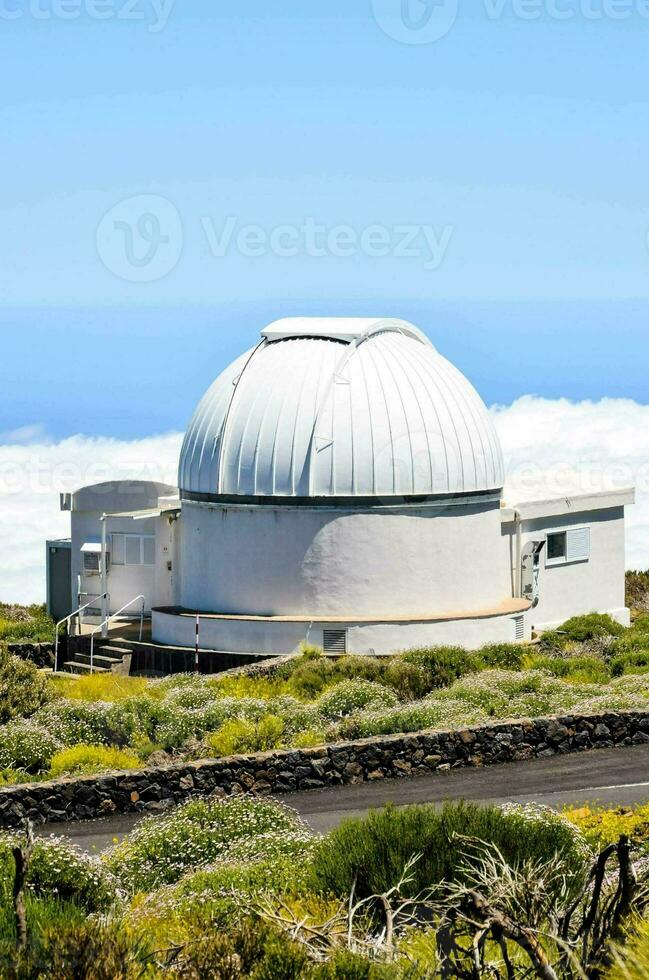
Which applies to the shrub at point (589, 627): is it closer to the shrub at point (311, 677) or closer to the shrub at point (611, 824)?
the shrub at point (311, 677)

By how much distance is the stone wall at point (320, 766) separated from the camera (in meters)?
13.5

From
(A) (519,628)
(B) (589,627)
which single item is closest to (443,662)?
(A) (519,628)

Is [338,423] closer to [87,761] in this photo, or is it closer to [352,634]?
[352,634]

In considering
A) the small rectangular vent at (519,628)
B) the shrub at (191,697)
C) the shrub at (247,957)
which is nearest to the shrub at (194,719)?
the shrub at (191,697)

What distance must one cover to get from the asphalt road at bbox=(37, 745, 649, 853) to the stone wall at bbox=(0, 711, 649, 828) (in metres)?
0.16

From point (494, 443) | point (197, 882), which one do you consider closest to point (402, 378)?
point (494, 443)

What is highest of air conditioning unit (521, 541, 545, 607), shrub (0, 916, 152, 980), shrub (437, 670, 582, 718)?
air conditioning unit (521, 541, 545, 607)

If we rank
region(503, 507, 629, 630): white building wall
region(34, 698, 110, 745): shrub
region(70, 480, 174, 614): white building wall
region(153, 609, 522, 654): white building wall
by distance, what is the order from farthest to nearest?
region(503, 507, 629, 630): white building wall → region(70, 480, 174, 614): white building wall → region(153, 609, 522, 654): white building wall → region(34, 698, 110, 745): shrub

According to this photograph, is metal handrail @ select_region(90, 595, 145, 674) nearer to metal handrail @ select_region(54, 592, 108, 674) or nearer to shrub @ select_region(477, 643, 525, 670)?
metal handrail @ select_region(54, 592, 108, 674)

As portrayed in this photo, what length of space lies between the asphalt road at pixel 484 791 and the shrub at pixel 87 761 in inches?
67.4

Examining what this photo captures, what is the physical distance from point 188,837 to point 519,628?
1381cm

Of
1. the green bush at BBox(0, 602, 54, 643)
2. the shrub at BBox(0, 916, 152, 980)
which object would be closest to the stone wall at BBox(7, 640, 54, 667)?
the green bush at BBox(0, 602, 54, 643)

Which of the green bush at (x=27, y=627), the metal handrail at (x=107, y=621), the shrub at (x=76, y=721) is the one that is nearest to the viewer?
the shrub at (x=76, y=721)

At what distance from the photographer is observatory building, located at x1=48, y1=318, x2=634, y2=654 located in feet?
76.2
